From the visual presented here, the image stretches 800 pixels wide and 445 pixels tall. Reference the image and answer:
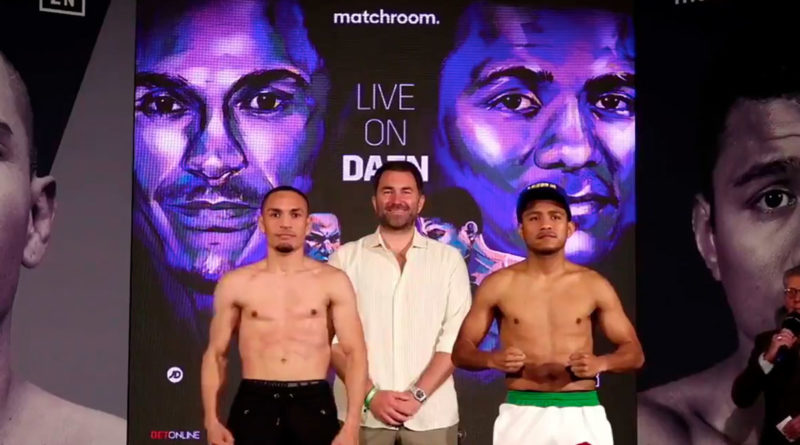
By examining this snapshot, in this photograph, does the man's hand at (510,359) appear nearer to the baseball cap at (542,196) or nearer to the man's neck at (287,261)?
the baseball cap at (542,196)

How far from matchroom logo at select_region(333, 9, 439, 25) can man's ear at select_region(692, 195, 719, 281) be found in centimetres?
192

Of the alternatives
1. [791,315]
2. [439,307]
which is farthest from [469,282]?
[791,315]

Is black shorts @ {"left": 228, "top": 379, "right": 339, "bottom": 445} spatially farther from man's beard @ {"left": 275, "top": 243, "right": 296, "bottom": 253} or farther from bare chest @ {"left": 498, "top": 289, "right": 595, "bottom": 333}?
bare chest @ {"left": 498, "top": 289, "right": 595, "bottom": 333}

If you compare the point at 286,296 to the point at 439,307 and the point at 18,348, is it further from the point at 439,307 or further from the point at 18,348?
the point at 18,348

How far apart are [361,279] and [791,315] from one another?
8.01 ft

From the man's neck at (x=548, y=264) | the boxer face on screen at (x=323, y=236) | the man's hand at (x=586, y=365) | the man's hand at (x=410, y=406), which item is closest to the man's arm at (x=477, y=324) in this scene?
the man's neck at (x=548, y=264)

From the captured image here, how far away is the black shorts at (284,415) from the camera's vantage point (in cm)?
611

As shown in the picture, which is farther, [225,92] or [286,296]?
[225,92]

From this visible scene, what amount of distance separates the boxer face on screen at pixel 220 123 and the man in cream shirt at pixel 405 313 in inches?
22.2

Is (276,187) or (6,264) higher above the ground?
(276,187)

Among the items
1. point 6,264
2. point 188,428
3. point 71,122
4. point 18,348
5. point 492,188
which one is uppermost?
point 71,122

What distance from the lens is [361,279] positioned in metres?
6.73

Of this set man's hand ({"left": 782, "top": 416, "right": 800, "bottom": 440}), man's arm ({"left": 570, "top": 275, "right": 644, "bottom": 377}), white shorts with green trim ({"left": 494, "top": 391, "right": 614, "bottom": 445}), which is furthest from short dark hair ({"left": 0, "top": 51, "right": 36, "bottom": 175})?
man's hand ({"left": 782, "top": 416, "right": 800, "bottom": 440})

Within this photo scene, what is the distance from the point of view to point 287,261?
6395 mm
